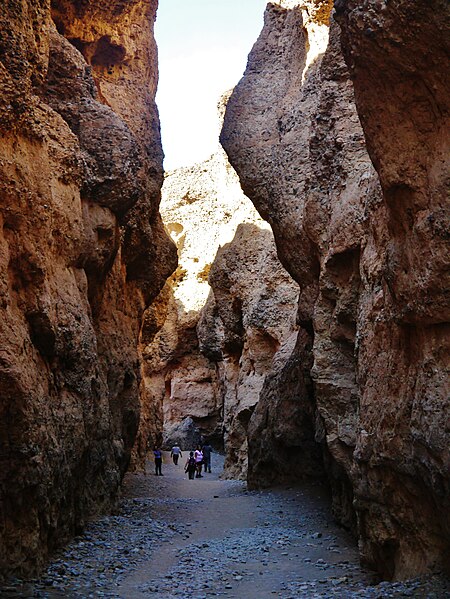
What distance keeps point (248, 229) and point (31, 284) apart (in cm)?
1830

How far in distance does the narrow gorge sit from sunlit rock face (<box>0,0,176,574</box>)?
0.14 ft

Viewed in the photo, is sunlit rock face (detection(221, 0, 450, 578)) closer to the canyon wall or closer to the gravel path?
the gravel path

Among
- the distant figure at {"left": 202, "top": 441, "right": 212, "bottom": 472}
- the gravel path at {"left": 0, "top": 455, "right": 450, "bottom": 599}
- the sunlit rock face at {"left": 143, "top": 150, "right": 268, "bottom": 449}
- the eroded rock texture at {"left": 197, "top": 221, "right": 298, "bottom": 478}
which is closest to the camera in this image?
the gravel path at {"left": 0, "top": 455, "right": 450, "bottom": 599}

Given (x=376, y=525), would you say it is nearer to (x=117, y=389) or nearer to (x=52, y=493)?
(x=52, y=493)

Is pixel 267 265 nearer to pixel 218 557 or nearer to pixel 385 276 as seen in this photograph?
pixel 218 557

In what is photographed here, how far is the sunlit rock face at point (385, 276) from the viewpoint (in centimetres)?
658

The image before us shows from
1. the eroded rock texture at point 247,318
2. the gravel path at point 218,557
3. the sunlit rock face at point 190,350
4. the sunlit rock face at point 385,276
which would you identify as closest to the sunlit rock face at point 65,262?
the gravel path at point 218,557

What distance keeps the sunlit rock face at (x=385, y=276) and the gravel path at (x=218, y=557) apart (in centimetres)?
68

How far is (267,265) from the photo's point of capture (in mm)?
25438

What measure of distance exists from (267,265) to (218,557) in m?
15.8

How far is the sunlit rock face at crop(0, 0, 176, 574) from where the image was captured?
884 cm

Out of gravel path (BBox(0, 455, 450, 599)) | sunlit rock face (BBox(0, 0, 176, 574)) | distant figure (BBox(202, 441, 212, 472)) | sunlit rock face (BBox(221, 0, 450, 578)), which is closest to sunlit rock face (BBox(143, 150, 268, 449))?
distant figure (BBox(202, 441, 212, 472))

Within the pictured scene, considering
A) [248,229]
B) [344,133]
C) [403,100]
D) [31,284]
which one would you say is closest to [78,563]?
[31,284]

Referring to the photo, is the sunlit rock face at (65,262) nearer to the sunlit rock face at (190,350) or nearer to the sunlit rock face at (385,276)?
the sunlit rock face at (385,276)
